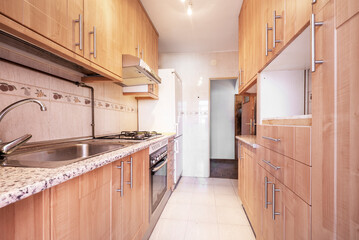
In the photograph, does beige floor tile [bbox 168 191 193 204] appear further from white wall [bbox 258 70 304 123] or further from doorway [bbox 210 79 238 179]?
doorway [bbox 210 79 238 179]

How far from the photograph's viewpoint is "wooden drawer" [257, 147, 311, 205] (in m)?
0.74

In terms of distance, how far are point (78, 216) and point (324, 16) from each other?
1.25 meters

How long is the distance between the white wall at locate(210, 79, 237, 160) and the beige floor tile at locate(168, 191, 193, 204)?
2433mm

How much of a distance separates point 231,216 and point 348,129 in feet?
5.80

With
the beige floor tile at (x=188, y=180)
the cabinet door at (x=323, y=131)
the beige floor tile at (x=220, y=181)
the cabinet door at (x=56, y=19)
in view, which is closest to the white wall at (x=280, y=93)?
the cabinet door at (x=323, y=131)

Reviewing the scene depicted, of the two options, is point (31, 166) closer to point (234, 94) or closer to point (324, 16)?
point (324, 16)

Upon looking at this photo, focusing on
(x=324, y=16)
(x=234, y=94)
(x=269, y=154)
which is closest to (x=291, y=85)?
(x=269, y=154)

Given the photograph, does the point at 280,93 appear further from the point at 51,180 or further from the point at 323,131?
the point at 51,180

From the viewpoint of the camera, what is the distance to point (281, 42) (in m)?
1.01

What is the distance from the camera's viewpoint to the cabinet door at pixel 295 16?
29.6 inches

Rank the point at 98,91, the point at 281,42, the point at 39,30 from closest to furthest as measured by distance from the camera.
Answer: the point at 39,30 → the point at 281,42 → the point at 98,91

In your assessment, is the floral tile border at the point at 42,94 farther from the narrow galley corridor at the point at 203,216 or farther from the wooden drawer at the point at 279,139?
the wooden drawer at the point at 279,139

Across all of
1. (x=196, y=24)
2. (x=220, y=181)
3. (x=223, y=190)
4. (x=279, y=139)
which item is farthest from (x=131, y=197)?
(x=196, y=24)

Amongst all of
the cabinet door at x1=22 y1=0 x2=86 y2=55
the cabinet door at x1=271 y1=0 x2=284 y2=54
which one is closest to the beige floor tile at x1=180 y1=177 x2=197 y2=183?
the cabinet door at x1=271 y1=0 x2=284 y2=54
